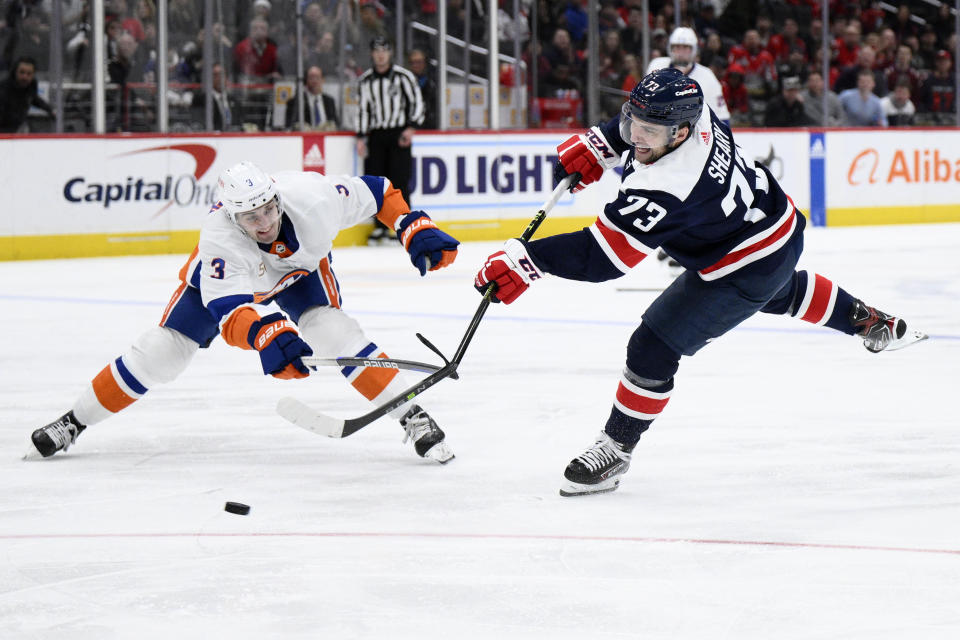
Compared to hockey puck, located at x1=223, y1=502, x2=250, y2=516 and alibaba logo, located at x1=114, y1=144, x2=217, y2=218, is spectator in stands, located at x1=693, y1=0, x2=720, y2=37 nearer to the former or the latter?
alibaba logo, located at x1=114, y1=144, x2=217, y2=218

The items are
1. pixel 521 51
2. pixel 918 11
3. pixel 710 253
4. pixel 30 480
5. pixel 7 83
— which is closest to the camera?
pixel 710 253

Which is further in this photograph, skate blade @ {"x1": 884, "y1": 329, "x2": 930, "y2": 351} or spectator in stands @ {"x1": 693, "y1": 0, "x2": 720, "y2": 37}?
spectator in stands @ {"x1": 693, "y1": 0, "x2": 720, "y2": 37}

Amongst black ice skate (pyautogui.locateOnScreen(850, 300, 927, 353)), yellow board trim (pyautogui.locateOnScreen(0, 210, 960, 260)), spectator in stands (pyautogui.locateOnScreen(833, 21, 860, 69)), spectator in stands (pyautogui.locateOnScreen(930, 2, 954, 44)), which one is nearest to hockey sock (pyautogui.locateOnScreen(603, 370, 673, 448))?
black ice skate (pyautogui.locateOnScreen(850, 300, 927, 353))

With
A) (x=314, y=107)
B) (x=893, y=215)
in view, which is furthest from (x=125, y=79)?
(x=893, y=215)

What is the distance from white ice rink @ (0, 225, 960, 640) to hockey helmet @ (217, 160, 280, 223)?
0.66m

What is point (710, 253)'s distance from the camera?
10.5ft

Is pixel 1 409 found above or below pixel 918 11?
below

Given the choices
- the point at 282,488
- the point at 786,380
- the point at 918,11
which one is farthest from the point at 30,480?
the point at 918,11

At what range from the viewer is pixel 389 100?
10844 mm

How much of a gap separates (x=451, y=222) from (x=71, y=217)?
9.77 feet

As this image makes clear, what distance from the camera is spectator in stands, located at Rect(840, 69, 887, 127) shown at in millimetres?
13531

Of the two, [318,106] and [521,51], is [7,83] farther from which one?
[521,51]

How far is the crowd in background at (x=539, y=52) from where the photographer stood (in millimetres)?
10016

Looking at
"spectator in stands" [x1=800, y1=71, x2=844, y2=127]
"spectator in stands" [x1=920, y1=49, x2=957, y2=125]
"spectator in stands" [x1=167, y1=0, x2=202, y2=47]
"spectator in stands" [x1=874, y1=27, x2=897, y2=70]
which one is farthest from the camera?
"spectator in stands" [x1=874, y1=27, x2=897, y2=70]
